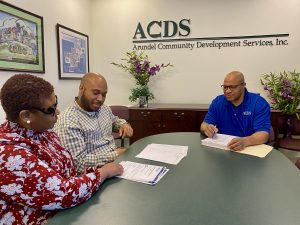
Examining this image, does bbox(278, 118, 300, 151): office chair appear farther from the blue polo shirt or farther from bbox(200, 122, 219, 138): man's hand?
bbox(200, 122, 219, 138): man's hand

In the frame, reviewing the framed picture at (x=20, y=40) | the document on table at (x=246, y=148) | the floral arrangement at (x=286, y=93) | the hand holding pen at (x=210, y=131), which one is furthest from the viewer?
the floral arrangement at (x=286, y=93)

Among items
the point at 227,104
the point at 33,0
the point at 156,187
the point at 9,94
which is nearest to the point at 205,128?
the point at 227,104

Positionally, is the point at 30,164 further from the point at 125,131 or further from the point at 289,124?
the point at 289,124

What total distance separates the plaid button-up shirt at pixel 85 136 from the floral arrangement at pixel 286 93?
8.11 ft

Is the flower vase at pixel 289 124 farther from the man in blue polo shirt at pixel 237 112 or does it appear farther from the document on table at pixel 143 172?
the document on table at pixel 143 172

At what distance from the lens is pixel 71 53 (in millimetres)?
3631

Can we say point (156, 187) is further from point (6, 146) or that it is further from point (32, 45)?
point (32, 45)

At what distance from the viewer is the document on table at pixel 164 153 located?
1571 mm

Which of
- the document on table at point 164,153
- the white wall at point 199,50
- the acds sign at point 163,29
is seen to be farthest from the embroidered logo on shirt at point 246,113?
the acds sign at point 163,29

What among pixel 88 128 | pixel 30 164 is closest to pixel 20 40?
pixel 88 128

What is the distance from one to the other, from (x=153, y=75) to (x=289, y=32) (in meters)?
2.04

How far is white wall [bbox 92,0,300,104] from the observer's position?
3.71 metres

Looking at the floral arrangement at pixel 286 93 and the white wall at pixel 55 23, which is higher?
the white wall at pixel 55 23

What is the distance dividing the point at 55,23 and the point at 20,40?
756 millimetres
